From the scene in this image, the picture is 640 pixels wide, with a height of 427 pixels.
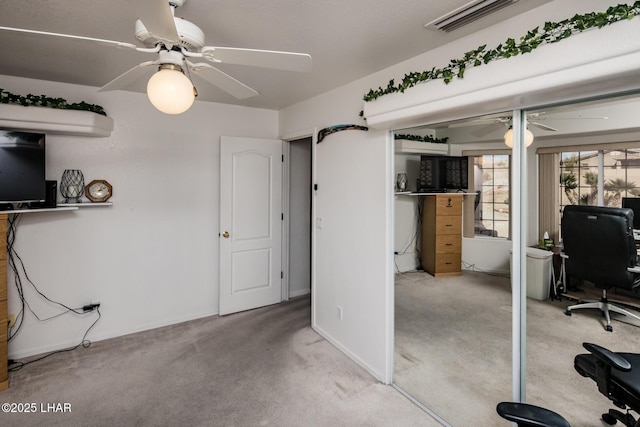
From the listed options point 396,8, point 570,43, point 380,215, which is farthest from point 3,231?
point 570,43

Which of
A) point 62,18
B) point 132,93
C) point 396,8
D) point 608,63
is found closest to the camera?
point 608,63

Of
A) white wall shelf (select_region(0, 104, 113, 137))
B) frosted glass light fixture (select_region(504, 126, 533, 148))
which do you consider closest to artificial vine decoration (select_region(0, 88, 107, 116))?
white wall shelf (select_region(0, 104, 113, 137))

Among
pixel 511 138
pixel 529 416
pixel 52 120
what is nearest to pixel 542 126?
pixel 511 138

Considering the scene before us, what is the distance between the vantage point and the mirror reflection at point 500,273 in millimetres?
1589

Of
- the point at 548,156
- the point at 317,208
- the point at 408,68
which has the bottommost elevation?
the point at 317,208

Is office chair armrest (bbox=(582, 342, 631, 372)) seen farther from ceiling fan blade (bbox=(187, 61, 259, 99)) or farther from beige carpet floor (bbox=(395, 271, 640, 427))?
ceiling fan blade (bbox=(187, 61, 259, 99))

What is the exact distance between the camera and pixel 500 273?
1993 mm

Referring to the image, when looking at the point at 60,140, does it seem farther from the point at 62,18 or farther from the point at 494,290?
the point at 494,290

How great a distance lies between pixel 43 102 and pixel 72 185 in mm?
716

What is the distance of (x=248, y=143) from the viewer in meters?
3.78

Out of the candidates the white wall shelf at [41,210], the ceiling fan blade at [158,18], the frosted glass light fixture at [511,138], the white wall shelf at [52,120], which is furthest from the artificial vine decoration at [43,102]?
the frosted glass light fixture at [511,138]

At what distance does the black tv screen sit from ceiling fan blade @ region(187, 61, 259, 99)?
184 cm

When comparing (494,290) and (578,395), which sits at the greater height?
(494,290)

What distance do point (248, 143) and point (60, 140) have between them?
68.1 inches
